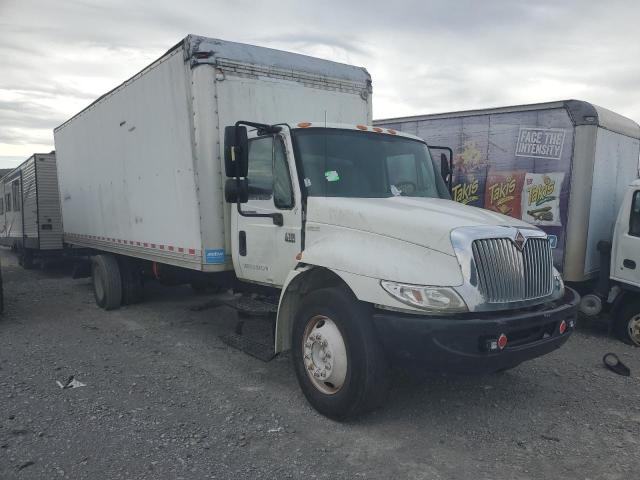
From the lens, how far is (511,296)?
3850mm

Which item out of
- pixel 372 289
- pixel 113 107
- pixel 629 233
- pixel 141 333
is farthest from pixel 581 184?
pixel 113 107

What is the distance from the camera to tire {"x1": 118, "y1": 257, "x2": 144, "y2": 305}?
8500mm

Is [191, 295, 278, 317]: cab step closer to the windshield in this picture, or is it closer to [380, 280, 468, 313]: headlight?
the windshield

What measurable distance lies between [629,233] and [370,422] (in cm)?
485

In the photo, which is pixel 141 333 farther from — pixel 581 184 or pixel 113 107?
pixel 581 184

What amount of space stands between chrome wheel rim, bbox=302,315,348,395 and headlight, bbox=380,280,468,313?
2.29ft

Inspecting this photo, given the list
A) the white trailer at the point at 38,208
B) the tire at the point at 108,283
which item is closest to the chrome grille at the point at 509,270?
the tire at the point at 108,283

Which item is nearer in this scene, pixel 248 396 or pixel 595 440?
pixel 595 440

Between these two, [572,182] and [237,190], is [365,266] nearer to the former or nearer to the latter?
[237,190]

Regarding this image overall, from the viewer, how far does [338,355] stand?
4078 mm

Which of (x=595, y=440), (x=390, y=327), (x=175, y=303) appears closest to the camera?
(x=390, y=327)

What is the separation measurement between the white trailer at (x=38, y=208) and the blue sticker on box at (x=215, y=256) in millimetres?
9104

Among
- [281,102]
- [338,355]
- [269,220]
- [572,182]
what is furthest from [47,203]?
[572,182]

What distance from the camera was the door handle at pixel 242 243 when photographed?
5414 millimetres
